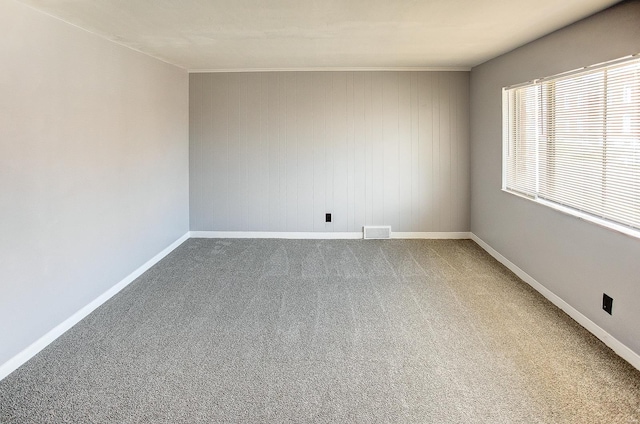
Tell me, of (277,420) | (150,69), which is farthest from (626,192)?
(150,69)

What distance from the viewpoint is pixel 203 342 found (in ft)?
9.37

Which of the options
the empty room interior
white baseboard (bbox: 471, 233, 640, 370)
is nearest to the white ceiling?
the empty room interior

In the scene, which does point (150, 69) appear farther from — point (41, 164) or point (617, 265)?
point (617, 265)

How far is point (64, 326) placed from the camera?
9.94ft

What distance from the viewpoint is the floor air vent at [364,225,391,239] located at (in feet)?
19.0

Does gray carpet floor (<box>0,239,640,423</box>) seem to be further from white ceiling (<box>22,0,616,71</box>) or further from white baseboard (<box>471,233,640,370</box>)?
white ceiling (<box>22,0,616,71</box>)

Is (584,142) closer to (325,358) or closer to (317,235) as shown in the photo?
(325,358)

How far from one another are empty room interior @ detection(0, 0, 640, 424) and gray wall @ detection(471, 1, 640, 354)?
0.02 meters

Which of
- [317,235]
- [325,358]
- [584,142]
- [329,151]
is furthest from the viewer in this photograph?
[317,235]

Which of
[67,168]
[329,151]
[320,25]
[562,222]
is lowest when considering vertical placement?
[562,222]

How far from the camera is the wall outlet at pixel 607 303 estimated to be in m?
2.75

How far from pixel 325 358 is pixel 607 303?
1.87 meters

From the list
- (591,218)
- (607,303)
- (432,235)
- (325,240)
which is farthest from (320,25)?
(432,235)

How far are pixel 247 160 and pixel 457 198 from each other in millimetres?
2893
